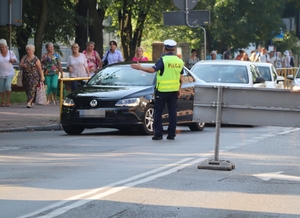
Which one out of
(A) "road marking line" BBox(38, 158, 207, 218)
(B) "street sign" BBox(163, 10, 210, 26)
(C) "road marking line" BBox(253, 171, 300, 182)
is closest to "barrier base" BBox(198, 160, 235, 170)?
(A) "road marking line" BBox(38, 158, 207, 218)

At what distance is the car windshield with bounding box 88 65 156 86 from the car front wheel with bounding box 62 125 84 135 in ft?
3.57

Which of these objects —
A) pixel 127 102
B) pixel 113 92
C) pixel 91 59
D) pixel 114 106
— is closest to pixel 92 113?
pixel 114 106

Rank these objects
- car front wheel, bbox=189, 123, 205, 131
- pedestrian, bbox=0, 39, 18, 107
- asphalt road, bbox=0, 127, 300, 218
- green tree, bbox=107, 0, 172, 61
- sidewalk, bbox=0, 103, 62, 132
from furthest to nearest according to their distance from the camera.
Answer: green tree, bbox=107, 0, 172, 61 → pedestrian, bbox=0, 39, 18, 107 → car front wheel, bbox=189, 123, 205, 131 → sidewalk, bbox=0, 103, 62, 132 → asphalt road, bbox=0, 127, 300, 218

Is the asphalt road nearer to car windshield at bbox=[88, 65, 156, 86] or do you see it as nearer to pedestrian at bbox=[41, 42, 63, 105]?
car windshield at bbox=[88, 65, 156, 86]

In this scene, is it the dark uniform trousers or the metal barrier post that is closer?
the metal barrier post

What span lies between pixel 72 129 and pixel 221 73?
5987 mm

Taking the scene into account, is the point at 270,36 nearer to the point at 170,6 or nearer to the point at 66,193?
the point at 170,6

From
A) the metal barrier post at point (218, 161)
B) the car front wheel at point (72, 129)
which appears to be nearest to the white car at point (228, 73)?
the car front wheel at point (72, 129)

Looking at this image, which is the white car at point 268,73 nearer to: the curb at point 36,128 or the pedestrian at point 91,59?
the pedestrian at point 91,59

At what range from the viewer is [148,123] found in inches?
733

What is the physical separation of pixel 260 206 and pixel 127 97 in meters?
9.09

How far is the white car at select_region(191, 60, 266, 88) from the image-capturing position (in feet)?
77.5

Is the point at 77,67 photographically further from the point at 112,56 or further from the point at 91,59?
the point at 112,56

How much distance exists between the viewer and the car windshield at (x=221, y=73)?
2365cm
